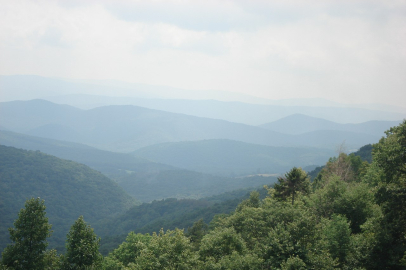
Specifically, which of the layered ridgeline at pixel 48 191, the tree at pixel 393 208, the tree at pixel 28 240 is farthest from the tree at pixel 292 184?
the layered ridgeline at pixel 48 191

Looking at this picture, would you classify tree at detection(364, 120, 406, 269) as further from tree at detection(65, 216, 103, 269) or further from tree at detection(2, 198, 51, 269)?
tree at detection(2, 198, 51, 269)

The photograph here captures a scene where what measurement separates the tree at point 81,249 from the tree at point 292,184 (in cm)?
2431

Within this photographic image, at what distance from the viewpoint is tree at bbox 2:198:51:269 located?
67.6ft

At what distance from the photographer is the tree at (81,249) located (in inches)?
856

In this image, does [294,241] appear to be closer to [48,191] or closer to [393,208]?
[393,208]

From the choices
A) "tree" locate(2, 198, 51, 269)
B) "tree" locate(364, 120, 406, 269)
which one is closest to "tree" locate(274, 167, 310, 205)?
"tree" locate(364, 120, 406, 269)

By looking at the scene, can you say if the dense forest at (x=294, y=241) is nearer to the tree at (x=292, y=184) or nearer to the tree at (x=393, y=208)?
the tree at (x=393, y=208)

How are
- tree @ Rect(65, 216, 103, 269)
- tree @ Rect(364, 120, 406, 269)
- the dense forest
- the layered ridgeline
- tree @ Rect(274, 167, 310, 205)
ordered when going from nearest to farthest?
tree @ Rect(364, 120, 406, 269)
the dense forest
tree @ Rect(65, 216, 103, 269)
tree @ Rect(274, 167, 310, 205)
the layered ridgeline

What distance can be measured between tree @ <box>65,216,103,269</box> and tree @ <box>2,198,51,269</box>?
1934 millimetres

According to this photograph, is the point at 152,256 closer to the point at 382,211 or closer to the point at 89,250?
the point at 89,250

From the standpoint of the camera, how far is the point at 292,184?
3706 centimetres

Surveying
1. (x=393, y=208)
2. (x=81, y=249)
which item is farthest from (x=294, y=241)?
(x=81, y=249)

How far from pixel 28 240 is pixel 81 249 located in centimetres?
398

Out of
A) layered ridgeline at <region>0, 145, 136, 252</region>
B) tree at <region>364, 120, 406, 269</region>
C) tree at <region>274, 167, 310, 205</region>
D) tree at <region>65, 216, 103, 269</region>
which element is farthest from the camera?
layered ridgeline at <region>0, 145, 136, 252</region>
